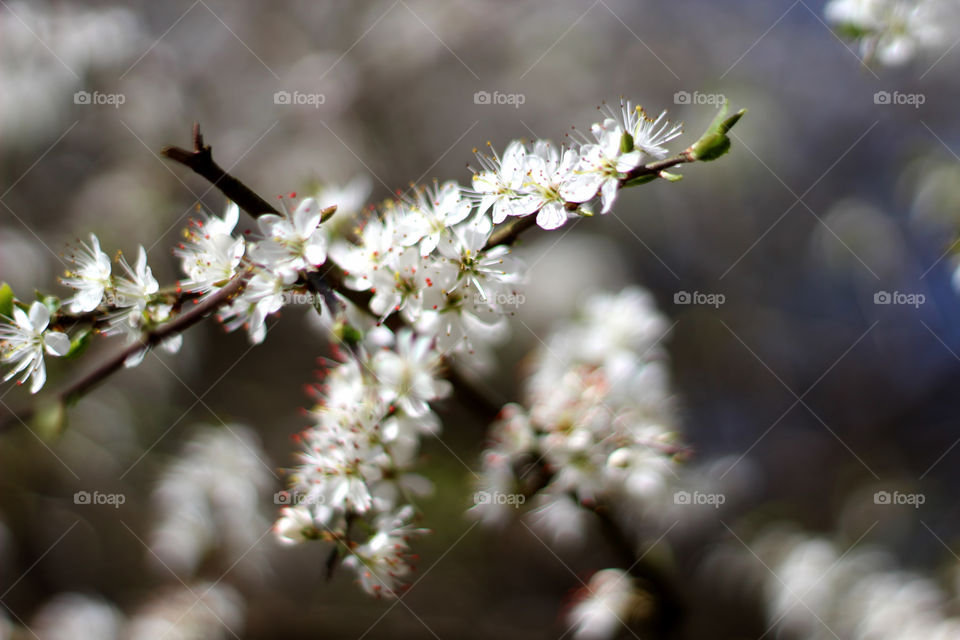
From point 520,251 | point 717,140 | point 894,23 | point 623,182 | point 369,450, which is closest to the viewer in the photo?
point 717,140

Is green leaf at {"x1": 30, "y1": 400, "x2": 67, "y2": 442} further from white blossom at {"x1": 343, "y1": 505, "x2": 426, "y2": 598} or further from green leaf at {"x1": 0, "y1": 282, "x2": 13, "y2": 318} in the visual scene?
white blossom at {"x1": 343, "y1": 505, "x2": 426, "y2": 598}

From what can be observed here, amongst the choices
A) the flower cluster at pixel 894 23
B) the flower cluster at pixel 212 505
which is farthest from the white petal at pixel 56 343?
the flower cluster at pixel 894 23

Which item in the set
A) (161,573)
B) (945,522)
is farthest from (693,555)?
(161,573)

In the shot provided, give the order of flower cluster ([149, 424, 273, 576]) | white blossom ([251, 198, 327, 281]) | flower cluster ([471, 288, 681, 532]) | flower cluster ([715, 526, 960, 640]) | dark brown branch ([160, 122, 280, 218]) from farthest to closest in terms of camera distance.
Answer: flower cluster ([149, 424, 273, 576]) → flower cluster ([715, 526, 960, 640]) → flower cluster ([471, 288, 681, 532]) → white blossom ([251, 198, 327, 281]) → dark brown branch ([160, 122, 280, 218])

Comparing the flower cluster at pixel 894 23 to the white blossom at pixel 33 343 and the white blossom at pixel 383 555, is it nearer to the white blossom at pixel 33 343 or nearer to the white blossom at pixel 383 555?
the white blossom at pixel 383 555

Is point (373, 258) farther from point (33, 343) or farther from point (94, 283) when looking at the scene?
point (33, 343)

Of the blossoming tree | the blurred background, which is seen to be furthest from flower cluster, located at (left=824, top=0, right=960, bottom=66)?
the blurred background

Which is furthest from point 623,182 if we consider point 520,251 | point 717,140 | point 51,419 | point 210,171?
point 520,251
